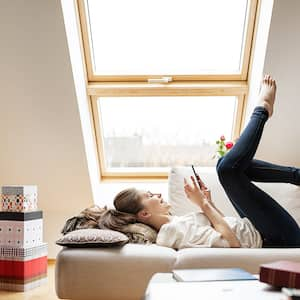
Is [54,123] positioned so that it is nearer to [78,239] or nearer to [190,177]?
[190,177]

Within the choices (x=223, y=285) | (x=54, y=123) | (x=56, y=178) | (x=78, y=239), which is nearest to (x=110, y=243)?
(x=78, y=239)

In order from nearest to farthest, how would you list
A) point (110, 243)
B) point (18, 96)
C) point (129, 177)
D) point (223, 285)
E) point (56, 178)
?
point (223, 285), point (110, 243), point (18, 96), point (56, 178), point (129, 177)

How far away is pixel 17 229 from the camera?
126 inches

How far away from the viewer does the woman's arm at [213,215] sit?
217 cm

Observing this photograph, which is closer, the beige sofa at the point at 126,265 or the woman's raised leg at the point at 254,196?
the beige sofa at the point at 126,265

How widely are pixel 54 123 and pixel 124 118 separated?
0.64 metres

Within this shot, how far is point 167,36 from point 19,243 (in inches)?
71.3

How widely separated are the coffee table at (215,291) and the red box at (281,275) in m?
0.02

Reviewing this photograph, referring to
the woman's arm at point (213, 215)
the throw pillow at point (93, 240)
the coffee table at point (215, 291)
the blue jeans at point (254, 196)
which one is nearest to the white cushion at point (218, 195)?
the woman's arm at point (213, 215)

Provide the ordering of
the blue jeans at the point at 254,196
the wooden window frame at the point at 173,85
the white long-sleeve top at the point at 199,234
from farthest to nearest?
the wooden window frame at the point at 173,85
the blue jeans at the point at 254,196
the white long-sleeve top at the point at 199,234

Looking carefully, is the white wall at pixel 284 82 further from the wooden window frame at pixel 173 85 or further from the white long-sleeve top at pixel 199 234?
the white long-sleeve top at pixel 199 234

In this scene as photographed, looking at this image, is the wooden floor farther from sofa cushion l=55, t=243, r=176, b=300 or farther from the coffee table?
the coffee table

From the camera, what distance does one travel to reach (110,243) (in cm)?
199

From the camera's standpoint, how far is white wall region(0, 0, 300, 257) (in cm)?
303
